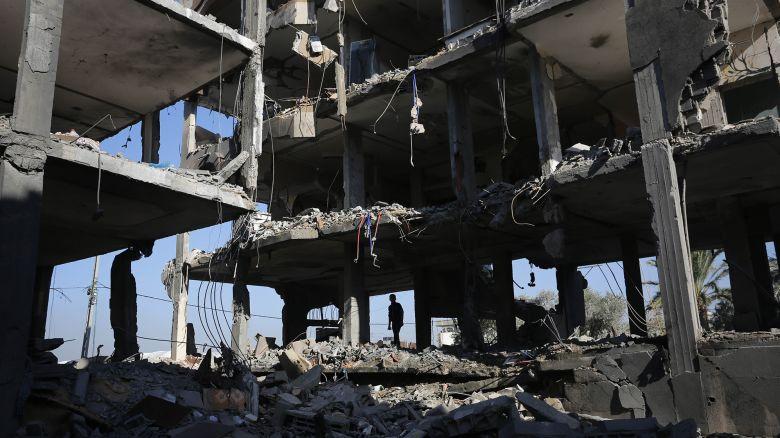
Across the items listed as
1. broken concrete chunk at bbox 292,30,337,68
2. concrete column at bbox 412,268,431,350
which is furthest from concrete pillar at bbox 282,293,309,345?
broken concrete chunk at bbox 292,30,337,68

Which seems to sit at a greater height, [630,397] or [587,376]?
[587,376]

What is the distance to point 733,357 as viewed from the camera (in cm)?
902

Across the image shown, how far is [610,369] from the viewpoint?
33.3ft

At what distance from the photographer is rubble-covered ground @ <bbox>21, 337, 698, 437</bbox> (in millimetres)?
8234

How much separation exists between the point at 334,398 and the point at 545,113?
757 cm

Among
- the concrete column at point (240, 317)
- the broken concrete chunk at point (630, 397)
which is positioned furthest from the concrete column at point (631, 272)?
the concrete column at point (240, 317)

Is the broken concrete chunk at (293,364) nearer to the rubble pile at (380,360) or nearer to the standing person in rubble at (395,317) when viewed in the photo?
the rubble pile at (380,360)

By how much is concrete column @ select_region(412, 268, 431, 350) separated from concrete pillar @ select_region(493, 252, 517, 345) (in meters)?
2.98

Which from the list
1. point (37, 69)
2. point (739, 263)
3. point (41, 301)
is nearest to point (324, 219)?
point (41, 301)

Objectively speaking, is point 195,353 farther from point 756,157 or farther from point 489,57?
point 756,157

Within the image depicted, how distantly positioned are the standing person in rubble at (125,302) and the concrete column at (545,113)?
8923 millimetres

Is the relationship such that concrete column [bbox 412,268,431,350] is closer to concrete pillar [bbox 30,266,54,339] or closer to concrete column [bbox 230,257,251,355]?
concrete column [bbox 230,257,251,355]

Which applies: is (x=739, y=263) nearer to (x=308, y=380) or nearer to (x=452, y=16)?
(x=452, y=16)

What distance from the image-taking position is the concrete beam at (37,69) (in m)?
8.71
